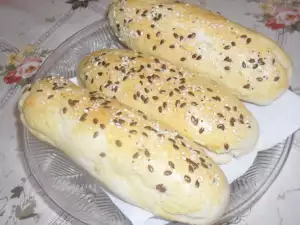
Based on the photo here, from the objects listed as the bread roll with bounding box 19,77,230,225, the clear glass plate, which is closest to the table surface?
the clear glass plate

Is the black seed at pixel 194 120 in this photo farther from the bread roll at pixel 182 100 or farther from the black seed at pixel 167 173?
Answer: the black seed at pixel 167 173

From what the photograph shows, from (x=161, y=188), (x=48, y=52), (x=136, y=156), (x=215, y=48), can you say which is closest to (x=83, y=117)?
(x=136, y=156)

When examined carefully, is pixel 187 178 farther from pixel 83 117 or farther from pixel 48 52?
pixel 48 52

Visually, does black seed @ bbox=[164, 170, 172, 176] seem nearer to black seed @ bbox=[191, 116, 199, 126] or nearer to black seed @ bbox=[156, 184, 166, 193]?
black seed @ bbox=[156, 184, 166, 193]

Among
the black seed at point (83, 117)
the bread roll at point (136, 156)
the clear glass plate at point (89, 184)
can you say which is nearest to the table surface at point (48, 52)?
the clear glass plate at point (89, 184)

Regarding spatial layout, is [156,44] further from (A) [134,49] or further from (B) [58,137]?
(B) [58,137]
